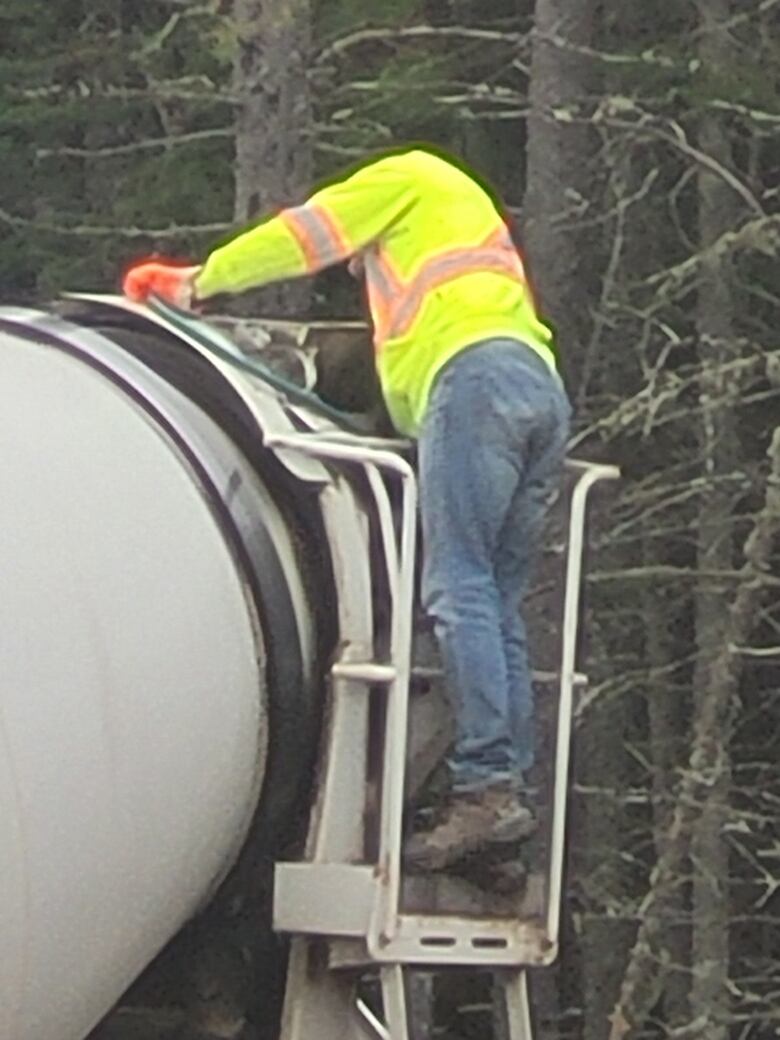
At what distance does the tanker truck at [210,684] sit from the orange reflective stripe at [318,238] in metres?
0.27

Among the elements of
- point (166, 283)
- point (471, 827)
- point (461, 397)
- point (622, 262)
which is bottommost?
point (471, 827)

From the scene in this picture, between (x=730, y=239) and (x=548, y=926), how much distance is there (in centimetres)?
806

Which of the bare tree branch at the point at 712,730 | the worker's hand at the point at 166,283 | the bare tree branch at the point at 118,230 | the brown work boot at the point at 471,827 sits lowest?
the bare tree branch at the point at 712,730

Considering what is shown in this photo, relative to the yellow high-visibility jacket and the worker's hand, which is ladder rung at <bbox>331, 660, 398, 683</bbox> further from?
the worker's hand

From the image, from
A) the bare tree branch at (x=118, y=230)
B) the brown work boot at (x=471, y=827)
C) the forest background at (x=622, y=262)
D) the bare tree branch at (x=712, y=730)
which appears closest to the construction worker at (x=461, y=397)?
the brown work boot at (x=471, y=827)

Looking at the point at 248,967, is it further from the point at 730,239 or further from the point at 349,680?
the point at 730,239

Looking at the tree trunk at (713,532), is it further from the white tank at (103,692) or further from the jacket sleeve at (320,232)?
the white tank at (103,692)

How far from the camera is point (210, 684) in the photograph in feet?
16.3

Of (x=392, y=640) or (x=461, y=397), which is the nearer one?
(x=392, y=640)

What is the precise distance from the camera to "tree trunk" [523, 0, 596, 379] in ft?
45.6

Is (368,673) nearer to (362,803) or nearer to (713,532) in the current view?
(362,803)

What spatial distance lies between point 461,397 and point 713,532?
9819 mm

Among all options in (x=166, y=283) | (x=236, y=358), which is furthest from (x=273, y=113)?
(x=236, y=358)

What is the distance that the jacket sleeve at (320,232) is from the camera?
18.7 ft
